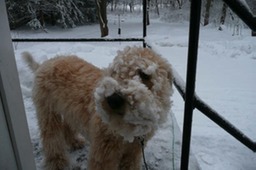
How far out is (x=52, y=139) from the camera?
2.48 meters


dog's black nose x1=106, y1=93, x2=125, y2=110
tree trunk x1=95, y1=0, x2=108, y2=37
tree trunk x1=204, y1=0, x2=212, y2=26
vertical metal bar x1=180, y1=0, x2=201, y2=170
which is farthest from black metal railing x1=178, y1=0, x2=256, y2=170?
tree trunk x1=204, y1=0, x2=212, y2=26

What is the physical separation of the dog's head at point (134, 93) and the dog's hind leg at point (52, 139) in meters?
0.97

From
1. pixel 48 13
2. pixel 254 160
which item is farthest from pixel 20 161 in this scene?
pixel 48 13

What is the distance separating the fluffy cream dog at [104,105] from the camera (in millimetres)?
1485

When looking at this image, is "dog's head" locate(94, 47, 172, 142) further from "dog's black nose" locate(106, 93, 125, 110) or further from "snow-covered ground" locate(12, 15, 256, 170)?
"snow-covered ground" locate(12, 15, 256, 170)

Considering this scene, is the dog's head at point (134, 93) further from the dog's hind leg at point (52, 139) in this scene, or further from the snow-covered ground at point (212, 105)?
the dog's hind leg at point (52, 139)

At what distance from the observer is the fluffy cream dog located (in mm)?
1485

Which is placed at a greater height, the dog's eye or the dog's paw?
the dog's eye

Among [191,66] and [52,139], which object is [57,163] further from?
[191,66]

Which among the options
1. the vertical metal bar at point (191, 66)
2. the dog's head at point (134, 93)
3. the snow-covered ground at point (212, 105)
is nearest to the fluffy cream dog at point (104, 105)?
the dog's head at point (134, 93)

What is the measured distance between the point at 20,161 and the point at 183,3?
95.3 feet

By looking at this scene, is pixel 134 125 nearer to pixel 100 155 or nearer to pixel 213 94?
pixel 100 155

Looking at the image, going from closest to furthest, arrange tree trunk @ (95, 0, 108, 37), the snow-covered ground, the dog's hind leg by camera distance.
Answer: the dog's hind leg < the snow-covered ground < tree trunk @ (95, 0, 108, 37)

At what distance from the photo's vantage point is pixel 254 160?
287cm
